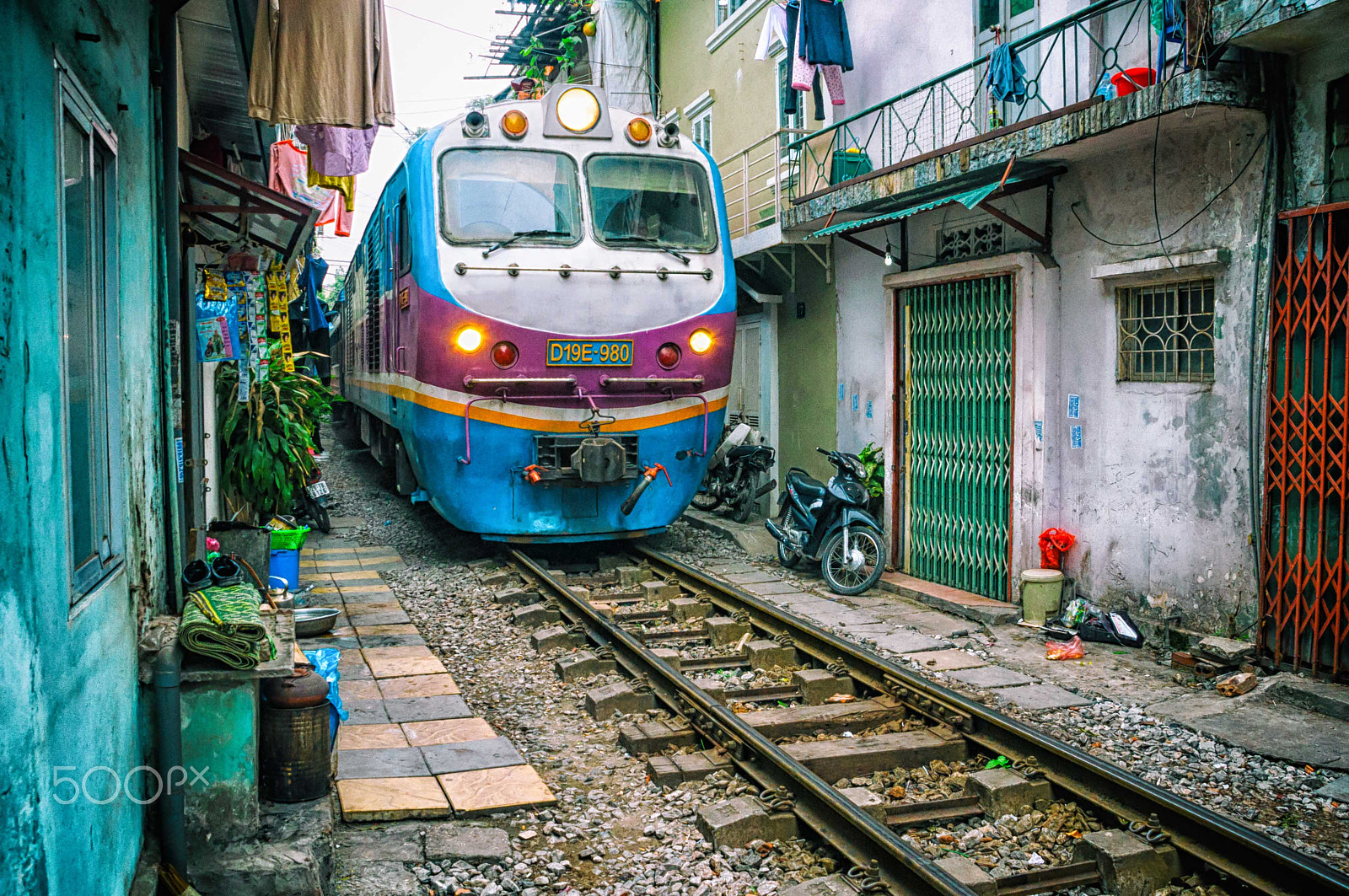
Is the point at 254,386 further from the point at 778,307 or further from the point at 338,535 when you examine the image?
the point at 778,307

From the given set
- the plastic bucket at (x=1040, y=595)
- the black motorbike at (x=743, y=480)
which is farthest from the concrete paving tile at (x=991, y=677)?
the black motorbike at (x=743, y=480)

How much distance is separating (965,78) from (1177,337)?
3.27 meters

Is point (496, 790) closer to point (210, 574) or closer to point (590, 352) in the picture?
point (210, 574)

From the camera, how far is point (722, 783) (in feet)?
16.0

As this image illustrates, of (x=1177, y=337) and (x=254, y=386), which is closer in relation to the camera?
(x=1177, y=337)

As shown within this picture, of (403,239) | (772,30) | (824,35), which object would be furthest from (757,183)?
(403,239)

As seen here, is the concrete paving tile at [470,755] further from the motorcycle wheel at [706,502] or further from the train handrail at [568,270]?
the motorcycle wheel at [706,502]

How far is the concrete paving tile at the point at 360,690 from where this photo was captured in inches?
240

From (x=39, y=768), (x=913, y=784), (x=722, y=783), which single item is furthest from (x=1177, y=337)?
(x=39, y=768)

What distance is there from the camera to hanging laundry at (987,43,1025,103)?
7520mm

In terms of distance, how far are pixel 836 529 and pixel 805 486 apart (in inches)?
24.4

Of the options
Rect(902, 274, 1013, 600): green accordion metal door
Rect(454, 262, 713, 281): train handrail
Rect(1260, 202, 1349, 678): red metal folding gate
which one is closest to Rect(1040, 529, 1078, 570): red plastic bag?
Rect(902, 274, 1013, 600): green accordion metal door

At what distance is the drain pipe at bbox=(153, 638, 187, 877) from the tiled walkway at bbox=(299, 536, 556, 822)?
91 cm

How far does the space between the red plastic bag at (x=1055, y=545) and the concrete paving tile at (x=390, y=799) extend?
199 inches
